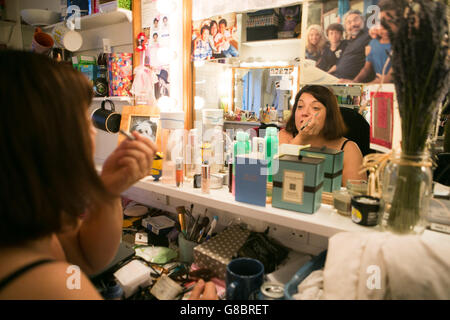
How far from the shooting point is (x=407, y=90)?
80 centimetres

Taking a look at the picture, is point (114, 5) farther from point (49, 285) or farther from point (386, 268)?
point (386, 268)

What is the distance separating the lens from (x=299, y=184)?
1.03 m

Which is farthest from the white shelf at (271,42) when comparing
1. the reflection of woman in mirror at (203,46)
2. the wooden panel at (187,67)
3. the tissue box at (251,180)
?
the tissue box at (251,180)

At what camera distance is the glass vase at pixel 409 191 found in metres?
0.83

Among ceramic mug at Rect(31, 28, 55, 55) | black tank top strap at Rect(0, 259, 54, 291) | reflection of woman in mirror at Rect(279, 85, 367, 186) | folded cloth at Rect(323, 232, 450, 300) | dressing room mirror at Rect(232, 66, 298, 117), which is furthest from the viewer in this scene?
ceramic mug at Rect(31, 28, 55, 55)

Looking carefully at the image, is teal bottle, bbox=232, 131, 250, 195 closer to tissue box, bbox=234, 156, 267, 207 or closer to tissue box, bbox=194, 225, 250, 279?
tissue box, bbox=234, 156, 267, 207

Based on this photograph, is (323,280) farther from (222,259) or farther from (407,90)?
(407,90)

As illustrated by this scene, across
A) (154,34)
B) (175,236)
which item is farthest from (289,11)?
(175,236)

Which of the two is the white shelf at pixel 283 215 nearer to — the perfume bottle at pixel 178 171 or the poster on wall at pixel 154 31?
the perfume bottle at pixel 178 171

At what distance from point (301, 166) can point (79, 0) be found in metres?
1.96

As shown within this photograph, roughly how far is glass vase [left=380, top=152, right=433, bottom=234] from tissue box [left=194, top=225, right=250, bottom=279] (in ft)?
1.95

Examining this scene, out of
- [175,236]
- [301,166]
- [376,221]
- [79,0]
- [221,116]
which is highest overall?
[79,0]

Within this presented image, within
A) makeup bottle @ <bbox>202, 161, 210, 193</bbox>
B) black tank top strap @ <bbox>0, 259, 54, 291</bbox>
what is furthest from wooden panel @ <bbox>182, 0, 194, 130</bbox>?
black tank top strap @ <bbox>0, 259, 54, 291</bbox>

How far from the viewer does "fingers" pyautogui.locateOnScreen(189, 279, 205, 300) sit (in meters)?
1.01
